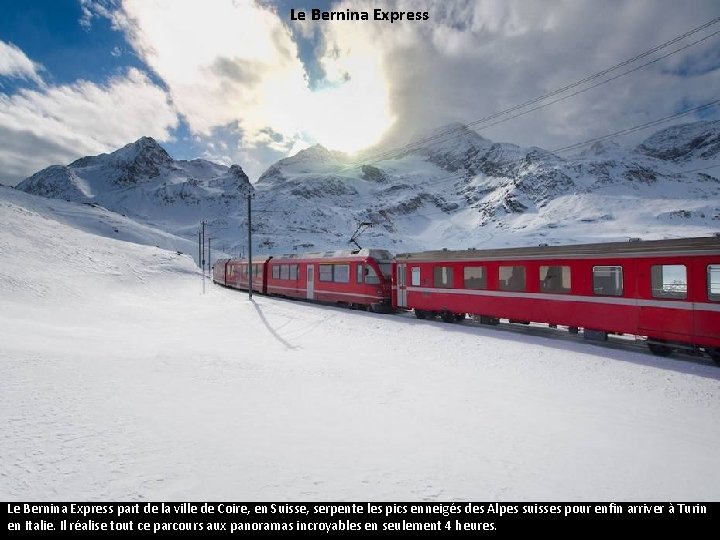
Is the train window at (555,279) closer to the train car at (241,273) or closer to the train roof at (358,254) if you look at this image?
the train roof at (358,254)

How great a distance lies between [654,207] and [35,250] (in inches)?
7868

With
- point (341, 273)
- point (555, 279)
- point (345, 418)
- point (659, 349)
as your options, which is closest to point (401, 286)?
point (341, 273)

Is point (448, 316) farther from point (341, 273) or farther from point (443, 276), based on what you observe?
point (341, 273)

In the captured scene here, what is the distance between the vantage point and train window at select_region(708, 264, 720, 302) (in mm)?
9781

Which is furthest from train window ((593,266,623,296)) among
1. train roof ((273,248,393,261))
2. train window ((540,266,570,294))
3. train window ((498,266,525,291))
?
train roof ((273,248,393,261))

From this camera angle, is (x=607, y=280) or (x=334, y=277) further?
(x=334, y=277)

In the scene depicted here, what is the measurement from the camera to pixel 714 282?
388 inches

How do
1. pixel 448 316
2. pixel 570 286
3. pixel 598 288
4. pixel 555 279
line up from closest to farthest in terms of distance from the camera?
pixel 598 288 < pixel 570 286 < pixel 555 279 < pixel 448 316

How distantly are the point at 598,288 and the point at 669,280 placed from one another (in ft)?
6.35

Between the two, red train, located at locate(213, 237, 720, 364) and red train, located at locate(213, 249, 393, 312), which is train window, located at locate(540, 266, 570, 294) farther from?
red train, located at locate(213, 249, 393, 312)

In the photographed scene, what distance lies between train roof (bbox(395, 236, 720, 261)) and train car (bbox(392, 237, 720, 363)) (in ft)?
0.07

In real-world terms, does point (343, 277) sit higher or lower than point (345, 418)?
higher

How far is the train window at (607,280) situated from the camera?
11.9 m

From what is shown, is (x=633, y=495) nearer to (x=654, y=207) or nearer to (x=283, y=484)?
(x=283, y=484)
